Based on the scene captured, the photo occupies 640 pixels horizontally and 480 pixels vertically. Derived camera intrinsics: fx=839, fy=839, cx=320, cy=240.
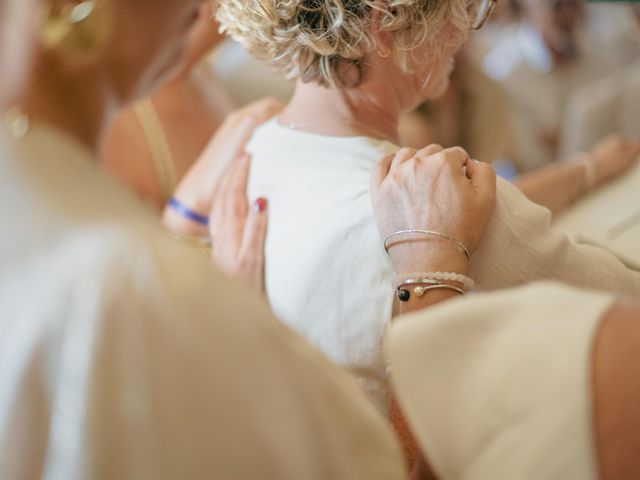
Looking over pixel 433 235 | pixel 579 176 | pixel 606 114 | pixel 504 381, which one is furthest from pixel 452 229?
pixel 606 114

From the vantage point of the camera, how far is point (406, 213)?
37.0 inches

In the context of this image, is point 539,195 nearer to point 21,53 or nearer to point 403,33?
point 403,33

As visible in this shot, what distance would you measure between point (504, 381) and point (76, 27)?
0.39 metres

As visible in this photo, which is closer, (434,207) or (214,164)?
(434,207)

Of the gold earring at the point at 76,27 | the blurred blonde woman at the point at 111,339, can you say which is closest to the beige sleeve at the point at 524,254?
the blurred blonde woman at the point at 111,339

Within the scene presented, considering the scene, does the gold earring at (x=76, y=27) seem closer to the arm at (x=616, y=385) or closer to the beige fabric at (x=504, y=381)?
Result: the beige fabric at (x=504, y=381)

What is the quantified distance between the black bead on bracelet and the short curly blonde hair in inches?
12.0

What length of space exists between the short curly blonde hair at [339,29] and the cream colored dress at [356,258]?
4.0 inches

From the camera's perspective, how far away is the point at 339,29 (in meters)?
1.02

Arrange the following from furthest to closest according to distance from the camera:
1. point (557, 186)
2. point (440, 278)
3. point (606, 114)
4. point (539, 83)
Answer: point (539, 83)
point (606, 114)
point (557, 186)
point (440, 278)

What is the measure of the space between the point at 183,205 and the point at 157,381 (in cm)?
85

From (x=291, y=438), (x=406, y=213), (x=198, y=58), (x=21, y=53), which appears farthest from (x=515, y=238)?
(x=198, y=58)

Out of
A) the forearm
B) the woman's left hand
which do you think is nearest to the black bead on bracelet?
the woman's left hand

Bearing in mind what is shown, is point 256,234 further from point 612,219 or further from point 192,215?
point 612,219
